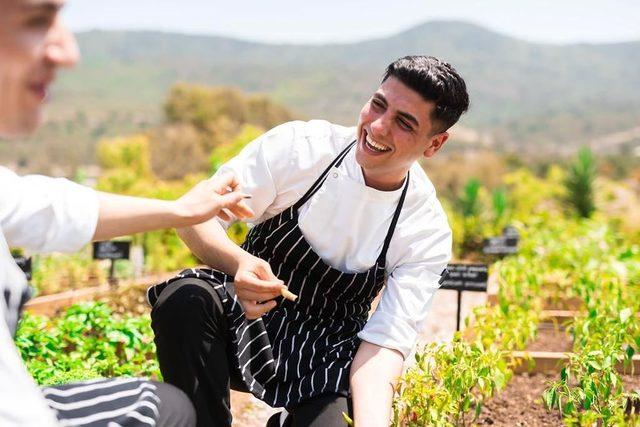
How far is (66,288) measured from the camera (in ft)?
14.9

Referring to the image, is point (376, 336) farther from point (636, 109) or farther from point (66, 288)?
point (636, 109)

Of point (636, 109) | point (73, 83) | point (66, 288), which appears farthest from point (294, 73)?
point (66, 288)

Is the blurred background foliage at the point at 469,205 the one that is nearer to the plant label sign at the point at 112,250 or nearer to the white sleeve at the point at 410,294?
the plant label sign at the point at 112,250

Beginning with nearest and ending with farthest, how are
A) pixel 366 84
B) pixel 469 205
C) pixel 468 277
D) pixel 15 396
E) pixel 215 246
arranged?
1. pixel 15 396
2. pixel 215 246
3. pixel 468 277
4. pixel 469 205
5. pixel 366 84

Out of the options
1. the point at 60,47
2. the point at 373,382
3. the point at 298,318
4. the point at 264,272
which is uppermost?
the point at 60,47

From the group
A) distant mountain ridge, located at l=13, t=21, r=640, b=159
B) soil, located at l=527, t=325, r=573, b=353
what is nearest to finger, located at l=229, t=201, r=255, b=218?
soil, located at l=527, t=325, r=573, b=353

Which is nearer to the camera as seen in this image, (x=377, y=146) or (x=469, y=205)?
(x=377, y=146)

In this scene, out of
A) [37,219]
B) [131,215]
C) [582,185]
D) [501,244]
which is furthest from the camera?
[582,185]

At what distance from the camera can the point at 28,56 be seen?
106 centimetres

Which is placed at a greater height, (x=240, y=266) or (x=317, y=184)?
(x=317, y=184)

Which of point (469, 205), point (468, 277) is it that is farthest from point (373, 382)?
point (469, 205)

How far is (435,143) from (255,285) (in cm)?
70

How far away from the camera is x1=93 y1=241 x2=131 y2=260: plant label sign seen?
3867 mm

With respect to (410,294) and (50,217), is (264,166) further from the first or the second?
(50,217)
